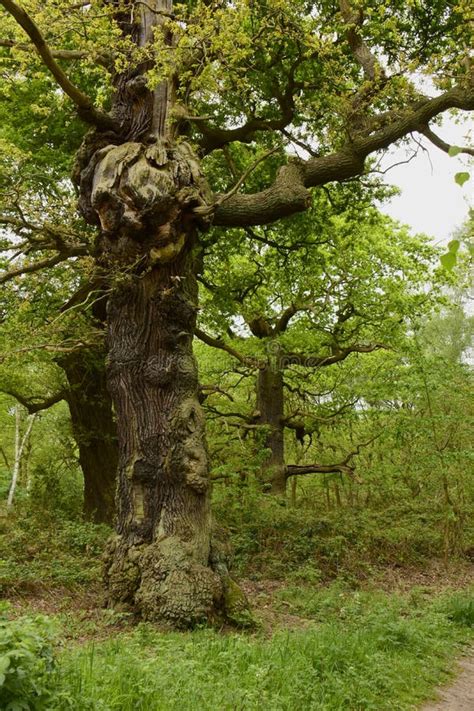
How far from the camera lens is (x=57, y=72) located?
661cm

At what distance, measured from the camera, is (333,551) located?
35.8ft

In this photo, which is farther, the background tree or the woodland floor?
the background tree

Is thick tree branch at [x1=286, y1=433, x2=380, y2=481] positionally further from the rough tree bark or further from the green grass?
the rough tree bark

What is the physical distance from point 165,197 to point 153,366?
6.88ft

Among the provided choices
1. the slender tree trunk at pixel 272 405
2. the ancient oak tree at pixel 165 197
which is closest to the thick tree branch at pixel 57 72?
the ancient oak tree at pixel 165 197

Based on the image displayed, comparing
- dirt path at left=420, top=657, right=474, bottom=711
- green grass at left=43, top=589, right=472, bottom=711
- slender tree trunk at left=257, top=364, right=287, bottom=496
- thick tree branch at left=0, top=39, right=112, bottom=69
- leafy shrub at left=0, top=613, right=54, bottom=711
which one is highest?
thick tree branch at left=0, top=39, right=112, bottom=69

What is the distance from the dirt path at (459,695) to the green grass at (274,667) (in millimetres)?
121

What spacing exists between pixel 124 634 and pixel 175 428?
7.88ft

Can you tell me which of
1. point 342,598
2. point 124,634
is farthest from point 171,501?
point 342,598

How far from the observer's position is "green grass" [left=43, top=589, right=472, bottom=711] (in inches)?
141

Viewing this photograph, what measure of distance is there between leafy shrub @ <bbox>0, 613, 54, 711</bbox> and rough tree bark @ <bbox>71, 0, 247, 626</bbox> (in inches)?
139

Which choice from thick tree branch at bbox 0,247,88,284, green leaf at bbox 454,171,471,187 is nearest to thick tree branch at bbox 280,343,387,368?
thick tree branch at bbox 0,247,88,284

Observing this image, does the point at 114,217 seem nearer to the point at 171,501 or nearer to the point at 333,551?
the point at 171,501

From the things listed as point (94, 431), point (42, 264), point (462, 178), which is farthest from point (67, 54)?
point (462, 178)
